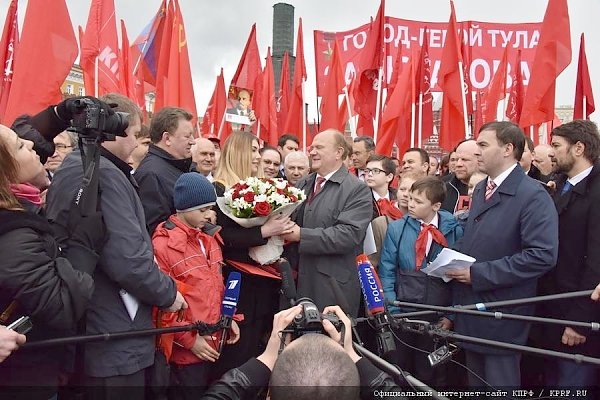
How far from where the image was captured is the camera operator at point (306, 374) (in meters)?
1.49

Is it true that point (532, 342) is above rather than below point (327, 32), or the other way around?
below

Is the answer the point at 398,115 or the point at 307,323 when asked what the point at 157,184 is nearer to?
the point at 307,323

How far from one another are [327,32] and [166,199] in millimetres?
10632

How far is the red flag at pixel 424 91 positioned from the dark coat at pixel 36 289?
9075 millimetres

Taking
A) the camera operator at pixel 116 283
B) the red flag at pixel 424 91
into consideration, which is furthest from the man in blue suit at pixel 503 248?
the red flag at pixel 424 91

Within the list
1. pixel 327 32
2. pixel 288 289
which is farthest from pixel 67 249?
pixel 327 32

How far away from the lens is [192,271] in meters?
3.34

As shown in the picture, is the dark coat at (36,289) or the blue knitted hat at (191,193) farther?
the blue knitted hat at (191,193)

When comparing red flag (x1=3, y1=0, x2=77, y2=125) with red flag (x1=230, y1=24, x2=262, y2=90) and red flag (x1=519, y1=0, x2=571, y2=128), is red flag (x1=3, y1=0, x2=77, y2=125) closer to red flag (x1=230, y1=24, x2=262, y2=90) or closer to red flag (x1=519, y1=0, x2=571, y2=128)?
red flag (x1=230, y1=24, x2=262, y2=90)

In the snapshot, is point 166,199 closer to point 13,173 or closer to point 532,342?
point 13,173

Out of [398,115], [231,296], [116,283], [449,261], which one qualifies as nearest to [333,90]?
[398,115]

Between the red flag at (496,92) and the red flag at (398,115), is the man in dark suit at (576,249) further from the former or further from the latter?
the red flag at (496,92)

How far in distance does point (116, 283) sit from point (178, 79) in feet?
22.5

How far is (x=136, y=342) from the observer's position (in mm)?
2791
